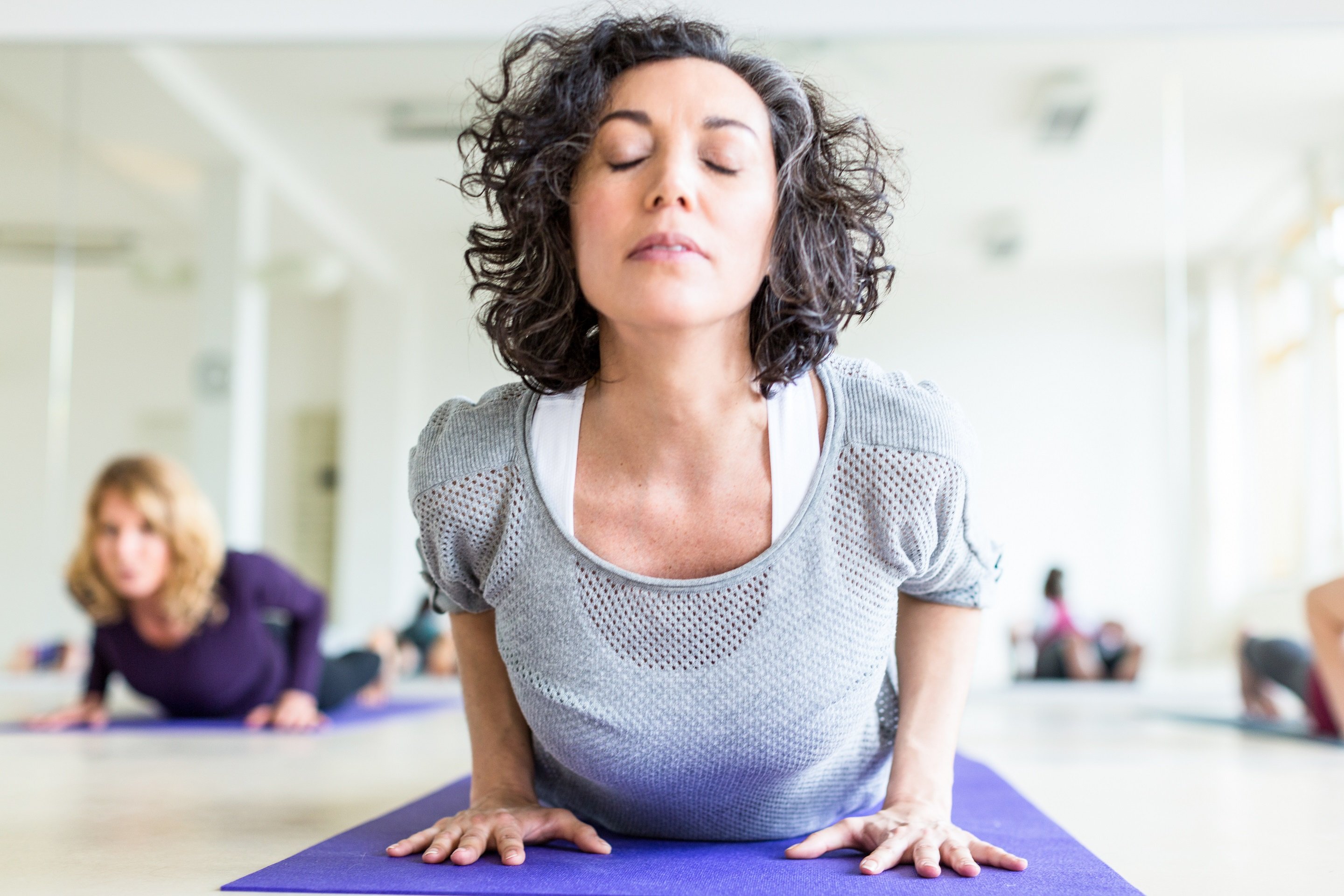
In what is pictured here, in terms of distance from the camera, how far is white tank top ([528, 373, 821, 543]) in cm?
124

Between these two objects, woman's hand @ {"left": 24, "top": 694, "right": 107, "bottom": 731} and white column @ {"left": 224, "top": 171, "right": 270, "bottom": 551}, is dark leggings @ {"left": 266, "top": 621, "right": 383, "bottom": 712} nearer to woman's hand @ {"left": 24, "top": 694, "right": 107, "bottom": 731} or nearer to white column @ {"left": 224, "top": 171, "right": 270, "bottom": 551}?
woman's hand @ {"left": 24, "top": 694, "right": 107, "bottom": 731}

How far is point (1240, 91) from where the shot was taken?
14.9 feet

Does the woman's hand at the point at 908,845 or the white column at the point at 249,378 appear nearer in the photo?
the woman's hand at the point at 908,845

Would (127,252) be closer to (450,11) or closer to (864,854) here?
(450,11)

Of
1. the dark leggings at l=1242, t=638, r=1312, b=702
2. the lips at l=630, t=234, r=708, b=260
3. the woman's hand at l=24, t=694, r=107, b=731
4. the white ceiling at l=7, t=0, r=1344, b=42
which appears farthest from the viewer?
the white ceiling at l=7, t=0, r=1344, b=42

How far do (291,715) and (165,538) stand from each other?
0.57 meters

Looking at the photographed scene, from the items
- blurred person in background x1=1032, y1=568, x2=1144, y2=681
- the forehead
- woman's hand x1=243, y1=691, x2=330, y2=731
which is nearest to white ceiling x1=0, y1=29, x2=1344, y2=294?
blurred person in background x1=1032, y1=568, x2=1144, y2=681

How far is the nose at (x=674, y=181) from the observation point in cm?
113

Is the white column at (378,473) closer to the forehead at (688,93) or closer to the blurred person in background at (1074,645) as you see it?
the blurred person in background at (1074,645)

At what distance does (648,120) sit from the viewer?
3.92 feet


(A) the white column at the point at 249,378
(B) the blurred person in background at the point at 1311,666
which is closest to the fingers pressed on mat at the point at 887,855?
(B) the blurred person in background at the point at 1311,666

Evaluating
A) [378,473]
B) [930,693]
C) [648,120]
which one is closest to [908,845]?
[930,693]

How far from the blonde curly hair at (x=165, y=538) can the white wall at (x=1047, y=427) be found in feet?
8.02

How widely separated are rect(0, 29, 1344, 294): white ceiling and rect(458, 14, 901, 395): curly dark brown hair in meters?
3.10
